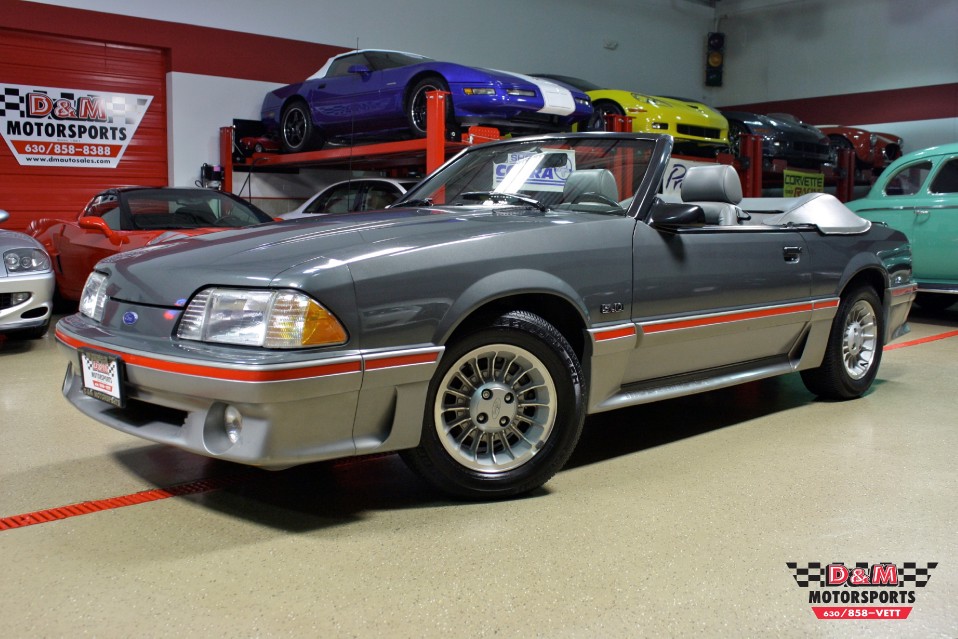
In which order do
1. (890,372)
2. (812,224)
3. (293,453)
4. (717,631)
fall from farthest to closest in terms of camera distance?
(890,372) → (812,224) → (293,453) → (717,631)

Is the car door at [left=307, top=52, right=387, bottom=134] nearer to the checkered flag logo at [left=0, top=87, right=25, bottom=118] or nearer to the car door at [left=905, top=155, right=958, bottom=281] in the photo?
the checkered flag logo at [left=0, top=87, right=25, bottom=118]

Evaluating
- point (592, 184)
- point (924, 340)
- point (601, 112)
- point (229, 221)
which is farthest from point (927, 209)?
point (229, 221)

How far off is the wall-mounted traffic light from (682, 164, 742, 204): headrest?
14202 millimetres

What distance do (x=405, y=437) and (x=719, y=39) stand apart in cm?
1592

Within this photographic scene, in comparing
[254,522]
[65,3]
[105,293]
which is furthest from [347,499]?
[65,3]

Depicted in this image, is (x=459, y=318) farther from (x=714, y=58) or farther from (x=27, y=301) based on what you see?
(x=714, y=58)

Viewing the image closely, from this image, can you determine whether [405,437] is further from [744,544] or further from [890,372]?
[890,372]

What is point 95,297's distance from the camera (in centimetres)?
282

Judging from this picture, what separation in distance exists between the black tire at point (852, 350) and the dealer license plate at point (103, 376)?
313cm

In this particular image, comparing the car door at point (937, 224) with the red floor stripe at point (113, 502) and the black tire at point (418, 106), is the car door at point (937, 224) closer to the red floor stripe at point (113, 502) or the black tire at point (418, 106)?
the black tire at point (418, 106)

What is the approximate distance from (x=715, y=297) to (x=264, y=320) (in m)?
1.80

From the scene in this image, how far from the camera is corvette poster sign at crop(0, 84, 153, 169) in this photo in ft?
30.9

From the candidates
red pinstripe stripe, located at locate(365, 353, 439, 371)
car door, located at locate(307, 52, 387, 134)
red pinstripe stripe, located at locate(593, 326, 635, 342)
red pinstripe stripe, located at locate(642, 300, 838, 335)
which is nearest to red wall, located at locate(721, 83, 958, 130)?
car door, located at locate(307, 52, 387, 134)

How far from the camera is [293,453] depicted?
2.25 meters
